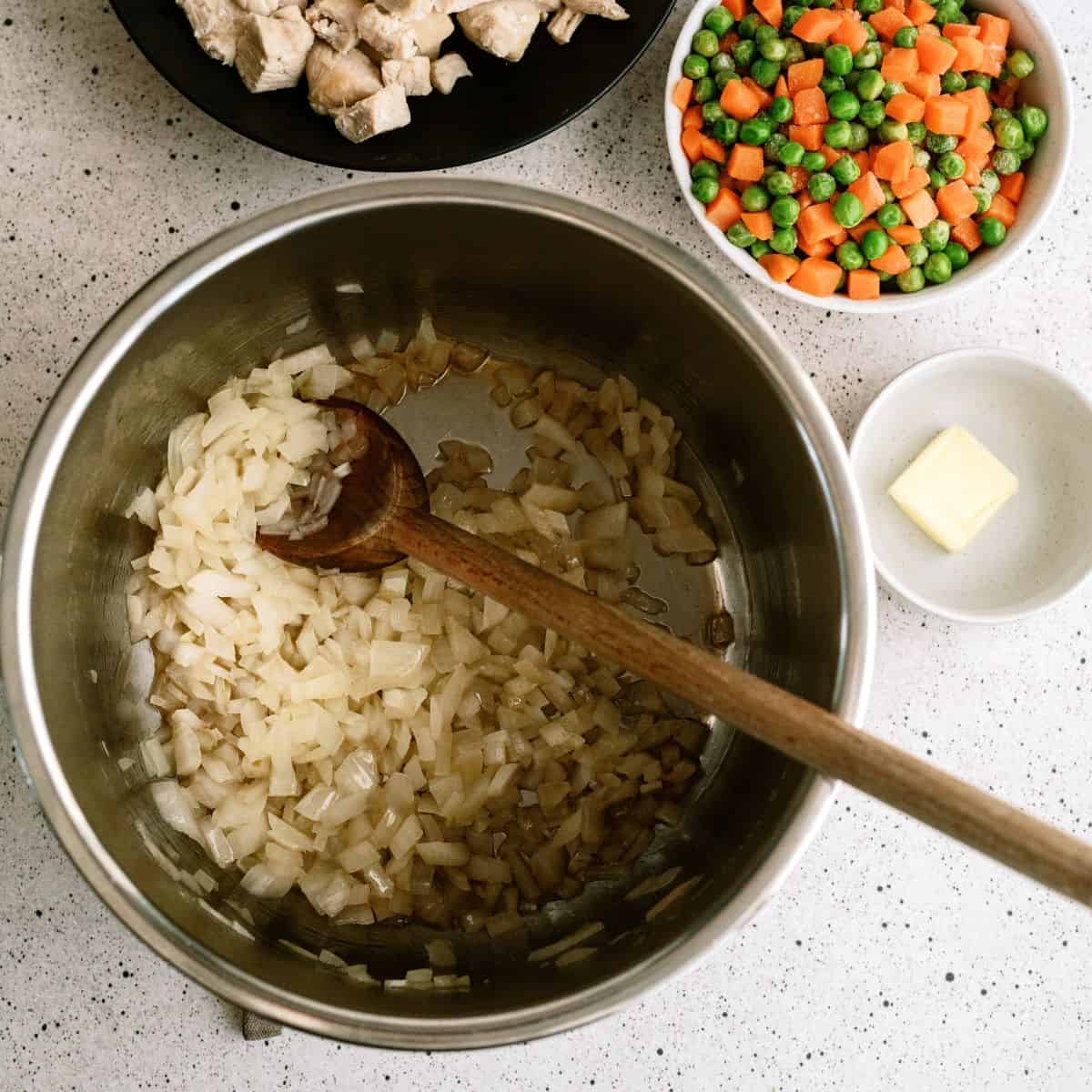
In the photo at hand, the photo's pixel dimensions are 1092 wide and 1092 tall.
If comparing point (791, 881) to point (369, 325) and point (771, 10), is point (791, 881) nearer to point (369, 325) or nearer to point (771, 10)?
point (369, 325)

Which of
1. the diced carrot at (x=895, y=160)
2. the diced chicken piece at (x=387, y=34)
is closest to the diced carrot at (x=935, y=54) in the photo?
the diced carrot at (x=895, y=160)

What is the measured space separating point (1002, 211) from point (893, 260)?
183 mm

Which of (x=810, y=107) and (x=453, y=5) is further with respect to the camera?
(x=810, y=107)

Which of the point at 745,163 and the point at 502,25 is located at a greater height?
the point at 502,25

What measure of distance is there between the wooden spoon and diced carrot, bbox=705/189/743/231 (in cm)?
53

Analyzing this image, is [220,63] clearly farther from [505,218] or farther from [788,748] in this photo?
[788,748]

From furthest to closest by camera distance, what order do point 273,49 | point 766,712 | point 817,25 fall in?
point 817,25, point 273,49, point 766,712

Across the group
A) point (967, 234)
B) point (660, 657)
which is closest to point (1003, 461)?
point (967, 234)

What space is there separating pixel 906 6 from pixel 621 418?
69 cm

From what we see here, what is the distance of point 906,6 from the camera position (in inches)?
57.9

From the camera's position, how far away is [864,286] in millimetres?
1458

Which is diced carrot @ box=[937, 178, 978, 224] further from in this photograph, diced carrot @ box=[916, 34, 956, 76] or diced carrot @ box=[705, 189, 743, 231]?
diced carrot @ box=[705, 189, 743, 231]

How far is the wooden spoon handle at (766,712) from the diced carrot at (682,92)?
2.18ft

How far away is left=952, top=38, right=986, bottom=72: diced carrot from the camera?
1442mm
